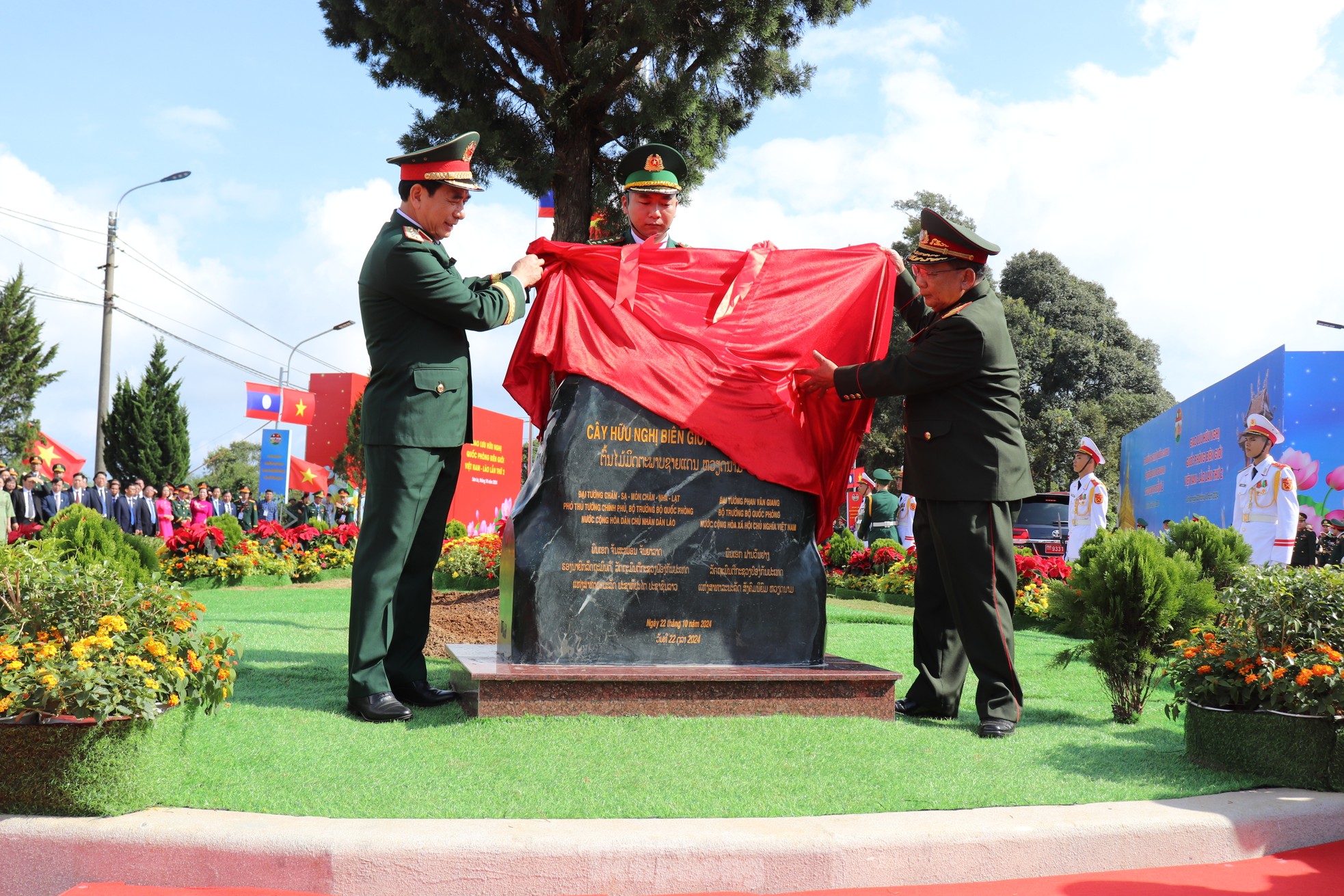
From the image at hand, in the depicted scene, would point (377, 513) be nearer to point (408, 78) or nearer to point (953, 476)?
point (953, 476)

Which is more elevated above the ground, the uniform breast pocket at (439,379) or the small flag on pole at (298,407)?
the small flag on pole at (298,407)

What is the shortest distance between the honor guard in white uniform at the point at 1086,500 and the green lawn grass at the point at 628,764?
27.0ft

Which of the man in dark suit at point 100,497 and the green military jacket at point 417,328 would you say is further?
the man in dark suit at point 100,497

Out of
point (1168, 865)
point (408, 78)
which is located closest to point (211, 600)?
point (408, 78)

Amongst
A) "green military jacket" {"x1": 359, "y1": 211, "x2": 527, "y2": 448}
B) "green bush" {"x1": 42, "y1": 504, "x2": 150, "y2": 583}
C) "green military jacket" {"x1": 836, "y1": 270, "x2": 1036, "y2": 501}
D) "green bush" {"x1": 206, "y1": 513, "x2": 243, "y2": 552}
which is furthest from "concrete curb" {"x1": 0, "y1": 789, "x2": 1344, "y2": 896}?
"green bush" {"x1": 206, "y1": 513, "x2": 243, "y2": 552}

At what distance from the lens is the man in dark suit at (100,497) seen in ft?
65.9

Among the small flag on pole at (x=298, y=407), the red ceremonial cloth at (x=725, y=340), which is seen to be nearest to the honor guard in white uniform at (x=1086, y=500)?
the red ceremonial cloth at (x=725, y=340)

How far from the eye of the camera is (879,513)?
18.5 m

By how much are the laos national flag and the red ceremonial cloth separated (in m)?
27.2

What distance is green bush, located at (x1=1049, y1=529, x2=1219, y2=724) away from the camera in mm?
4719

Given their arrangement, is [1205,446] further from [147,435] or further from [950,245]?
[147,435]

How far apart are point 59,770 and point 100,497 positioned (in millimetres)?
19974

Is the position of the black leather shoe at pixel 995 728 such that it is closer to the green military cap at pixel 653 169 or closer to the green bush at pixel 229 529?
the green military cap at pixel 653 169

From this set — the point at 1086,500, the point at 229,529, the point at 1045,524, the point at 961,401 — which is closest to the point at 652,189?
the point at 961,401
